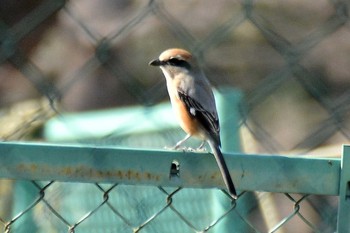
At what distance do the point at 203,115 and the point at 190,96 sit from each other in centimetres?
12

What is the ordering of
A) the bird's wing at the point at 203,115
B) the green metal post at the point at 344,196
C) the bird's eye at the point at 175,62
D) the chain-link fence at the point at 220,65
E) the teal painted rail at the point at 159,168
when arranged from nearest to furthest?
1. the teal painted rail at the point at 159,168
2. the green metal post at the point at 344,196
3. the bird's wing at the point at 203,115
4. the bird's eye at the point at 175,62
5. the chain-link fence at the point at 220,65

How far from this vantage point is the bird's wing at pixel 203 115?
2539mm

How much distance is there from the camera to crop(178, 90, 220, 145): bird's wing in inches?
99.9

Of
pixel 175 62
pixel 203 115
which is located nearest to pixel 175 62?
pixel 175 62

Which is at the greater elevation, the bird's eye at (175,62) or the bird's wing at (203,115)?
the bird's eye at (175,62)

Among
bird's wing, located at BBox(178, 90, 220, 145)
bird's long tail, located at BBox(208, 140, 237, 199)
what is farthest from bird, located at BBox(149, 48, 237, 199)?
bird's long tail, located at BBox(208, 140, 237, 199)

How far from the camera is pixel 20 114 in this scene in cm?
345

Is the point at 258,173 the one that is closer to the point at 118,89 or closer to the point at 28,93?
the point at 28,93

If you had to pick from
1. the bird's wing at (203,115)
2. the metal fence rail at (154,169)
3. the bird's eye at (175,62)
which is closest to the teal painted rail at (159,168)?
the metal fence rail at (154,169)

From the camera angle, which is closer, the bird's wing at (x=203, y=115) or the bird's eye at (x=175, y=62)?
the bird's wing at (x=203, y=115)

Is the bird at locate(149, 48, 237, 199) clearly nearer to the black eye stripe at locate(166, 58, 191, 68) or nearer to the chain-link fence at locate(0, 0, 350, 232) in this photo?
the black eye stripe at locate(166, 58, 191, 68)

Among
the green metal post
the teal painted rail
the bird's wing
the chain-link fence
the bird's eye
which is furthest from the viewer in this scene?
the chain-link fence

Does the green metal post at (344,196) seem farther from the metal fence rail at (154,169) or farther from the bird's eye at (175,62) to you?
the bird's eye at (175,62)

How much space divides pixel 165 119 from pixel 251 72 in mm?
2539
